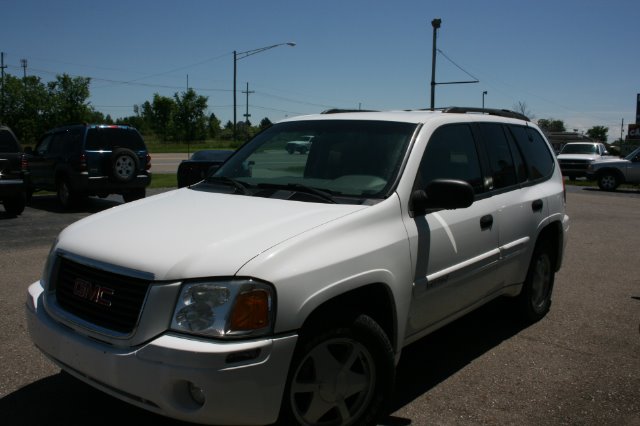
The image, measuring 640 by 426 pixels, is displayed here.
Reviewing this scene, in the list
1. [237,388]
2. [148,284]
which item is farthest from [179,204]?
[237,388]

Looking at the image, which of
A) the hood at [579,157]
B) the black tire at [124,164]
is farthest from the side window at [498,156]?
the hood at [579,157]

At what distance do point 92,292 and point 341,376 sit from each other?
1273mm

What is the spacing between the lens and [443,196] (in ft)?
11.1

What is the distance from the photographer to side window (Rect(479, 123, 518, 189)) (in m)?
4.55

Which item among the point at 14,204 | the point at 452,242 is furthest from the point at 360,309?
the point at 14,204

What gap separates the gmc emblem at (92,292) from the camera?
110 inches

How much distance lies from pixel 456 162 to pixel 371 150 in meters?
0.67

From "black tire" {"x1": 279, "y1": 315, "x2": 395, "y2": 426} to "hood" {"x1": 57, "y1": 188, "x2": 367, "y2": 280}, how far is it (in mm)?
509

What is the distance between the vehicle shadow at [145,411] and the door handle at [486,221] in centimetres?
102

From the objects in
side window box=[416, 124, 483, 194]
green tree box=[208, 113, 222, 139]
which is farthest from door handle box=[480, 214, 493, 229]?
green tree box=[208, 113, 222, 139]

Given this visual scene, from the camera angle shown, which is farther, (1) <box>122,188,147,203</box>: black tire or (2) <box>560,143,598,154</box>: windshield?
(2) <box>560,143,598,154</box>: windshield

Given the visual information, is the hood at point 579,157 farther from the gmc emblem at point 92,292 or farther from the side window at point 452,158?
the gmc emblem at point 92,292

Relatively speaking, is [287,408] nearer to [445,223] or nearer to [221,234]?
[221,234]

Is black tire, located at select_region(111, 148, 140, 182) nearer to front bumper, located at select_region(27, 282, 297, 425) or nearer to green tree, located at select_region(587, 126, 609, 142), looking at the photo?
front bumper, located at select_region(27, 282, 297, 425)
